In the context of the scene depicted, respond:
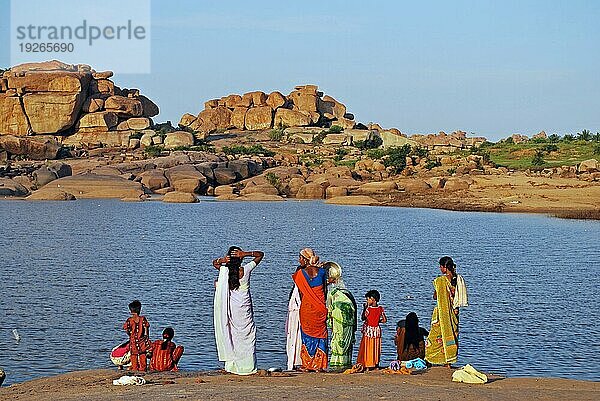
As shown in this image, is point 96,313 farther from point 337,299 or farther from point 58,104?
point 58,104

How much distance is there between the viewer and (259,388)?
8.51 metres

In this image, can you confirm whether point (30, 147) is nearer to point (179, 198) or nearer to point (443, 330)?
point (179, 198)

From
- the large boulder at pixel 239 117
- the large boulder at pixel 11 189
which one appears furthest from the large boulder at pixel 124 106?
the large boulder at pixel 11 189

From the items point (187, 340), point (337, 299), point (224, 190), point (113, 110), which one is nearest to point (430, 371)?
point (337, 299)

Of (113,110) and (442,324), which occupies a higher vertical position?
(113,110)

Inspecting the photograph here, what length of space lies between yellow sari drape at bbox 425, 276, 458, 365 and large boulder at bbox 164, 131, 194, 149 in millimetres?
58709

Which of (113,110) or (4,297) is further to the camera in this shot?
(113,110)

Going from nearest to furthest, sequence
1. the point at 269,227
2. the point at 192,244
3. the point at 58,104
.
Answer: the point at 192,244 → the point at 269,227 → the point at 58,104

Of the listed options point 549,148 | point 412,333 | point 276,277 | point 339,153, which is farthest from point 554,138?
point 412,333

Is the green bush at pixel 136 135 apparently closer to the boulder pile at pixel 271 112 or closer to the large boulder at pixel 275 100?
the boulder pile at pixel 271 112

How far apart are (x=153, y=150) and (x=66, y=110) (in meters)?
13.2

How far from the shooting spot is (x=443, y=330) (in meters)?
10.2

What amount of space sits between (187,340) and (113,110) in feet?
209

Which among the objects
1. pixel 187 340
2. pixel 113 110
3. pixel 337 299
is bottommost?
pixel 187 340
